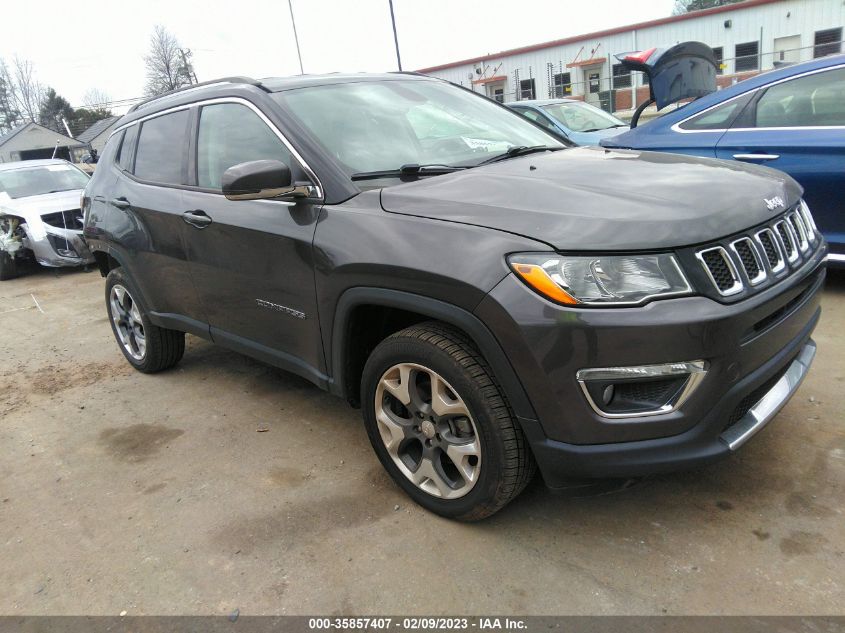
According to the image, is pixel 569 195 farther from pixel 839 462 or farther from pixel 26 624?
pixel 26 624

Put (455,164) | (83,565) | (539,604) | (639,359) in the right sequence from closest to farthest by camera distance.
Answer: (639,359) < (539,604) < (83,565) < (455,164)

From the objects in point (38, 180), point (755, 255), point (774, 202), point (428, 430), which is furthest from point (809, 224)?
point (38, 180)

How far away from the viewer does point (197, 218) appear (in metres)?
3.46

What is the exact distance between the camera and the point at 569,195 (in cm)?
232

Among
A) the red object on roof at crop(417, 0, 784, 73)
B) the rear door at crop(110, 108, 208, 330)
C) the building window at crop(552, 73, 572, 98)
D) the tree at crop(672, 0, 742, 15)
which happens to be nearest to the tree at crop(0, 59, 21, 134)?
the red object on roof at crop(417, 0, 784, 73)

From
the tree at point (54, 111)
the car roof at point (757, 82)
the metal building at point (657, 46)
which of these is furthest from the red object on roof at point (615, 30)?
the tree at point (54, 111)

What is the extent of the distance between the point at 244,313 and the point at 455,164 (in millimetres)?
1310

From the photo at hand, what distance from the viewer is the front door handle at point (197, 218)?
3.41 meters

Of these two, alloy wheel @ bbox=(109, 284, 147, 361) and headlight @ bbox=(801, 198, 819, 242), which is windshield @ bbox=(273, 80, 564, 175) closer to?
headlight @ bbox=(801, 198, 819, 242)

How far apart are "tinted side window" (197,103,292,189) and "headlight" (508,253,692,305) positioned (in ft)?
4.76

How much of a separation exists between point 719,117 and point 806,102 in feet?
1.87

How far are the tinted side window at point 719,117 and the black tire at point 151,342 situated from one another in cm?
413

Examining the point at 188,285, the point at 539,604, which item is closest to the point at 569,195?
the point at 539,604

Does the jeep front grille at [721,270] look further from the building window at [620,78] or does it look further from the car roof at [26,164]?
the building window at [620,78]
